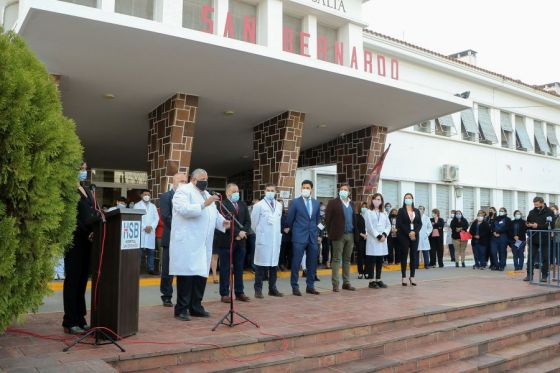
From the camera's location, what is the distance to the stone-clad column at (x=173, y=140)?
33.3 ft

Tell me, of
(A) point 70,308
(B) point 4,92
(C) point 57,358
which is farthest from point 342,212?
(B) point 4,92

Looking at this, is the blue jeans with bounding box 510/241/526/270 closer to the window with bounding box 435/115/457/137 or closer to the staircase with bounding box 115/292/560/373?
the staircase with bounding box 115/292/560/373

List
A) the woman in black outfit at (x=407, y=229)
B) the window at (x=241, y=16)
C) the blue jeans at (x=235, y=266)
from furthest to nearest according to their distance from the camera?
the window at (x=241, y=16), the woman in black outfit at (x=407, y=229), the blue jeans at (x=235, y=266)

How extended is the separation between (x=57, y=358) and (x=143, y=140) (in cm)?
1186

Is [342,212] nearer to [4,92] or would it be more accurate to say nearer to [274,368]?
[274,368]

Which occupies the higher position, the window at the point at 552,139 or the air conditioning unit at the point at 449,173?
the window at the point at 552,139

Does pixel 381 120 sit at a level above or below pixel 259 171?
above

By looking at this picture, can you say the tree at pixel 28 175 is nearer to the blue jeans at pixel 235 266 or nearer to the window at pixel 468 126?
the blue jeans at pixel 235 266

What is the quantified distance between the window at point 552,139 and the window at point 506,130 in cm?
386

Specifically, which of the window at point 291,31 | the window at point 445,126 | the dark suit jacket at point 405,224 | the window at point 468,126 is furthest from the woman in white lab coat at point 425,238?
the window at point 468,126

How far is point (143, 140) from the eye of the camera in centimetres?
1526

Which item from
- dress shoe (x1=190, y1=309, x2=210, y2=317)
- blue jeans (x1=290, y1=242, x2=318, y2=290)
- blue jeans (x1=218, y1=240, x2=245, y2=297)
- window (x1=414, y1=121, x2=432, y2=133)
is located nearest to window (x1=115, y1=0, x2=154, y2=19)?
blue jeans (x1=218, y1=240, x2=245, y2=297)

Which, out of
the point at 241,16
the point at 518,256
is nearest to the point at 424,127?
the point at 518,256

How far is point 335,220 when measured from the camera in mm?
8484
